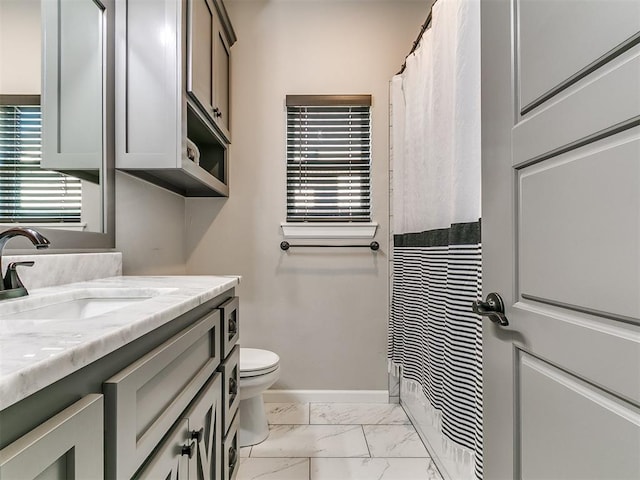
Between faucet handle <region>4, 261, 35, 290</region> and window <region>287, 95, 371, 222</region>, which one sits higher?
window <region>287, 95, 371, 222</region>

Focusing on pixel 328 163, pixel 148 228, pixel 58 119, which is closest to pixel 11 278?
pixel 58 119

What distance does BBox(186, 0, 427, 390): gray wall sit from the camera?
2266mm

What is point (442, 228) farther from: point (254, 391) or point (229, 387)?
point (254, 391)

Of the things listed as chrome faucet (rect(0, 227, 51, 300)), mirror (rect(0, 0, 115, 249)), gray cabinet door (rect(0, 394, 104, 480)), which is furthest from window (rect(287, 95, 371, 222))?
gray cabinet door (rect(0, 394, 104, 480))

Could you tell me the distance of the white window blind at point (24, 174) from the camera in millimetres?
956

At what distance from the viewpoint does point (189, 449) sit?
81cm

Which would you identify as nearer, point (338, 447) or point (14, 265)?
point (14, 265)

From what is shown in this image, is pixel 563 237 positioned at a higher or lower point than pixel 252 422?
higher

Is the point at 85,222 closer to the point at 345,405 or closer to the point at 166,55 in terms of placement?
the point at 166,55

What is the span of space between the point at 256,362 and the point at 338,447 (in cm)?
61

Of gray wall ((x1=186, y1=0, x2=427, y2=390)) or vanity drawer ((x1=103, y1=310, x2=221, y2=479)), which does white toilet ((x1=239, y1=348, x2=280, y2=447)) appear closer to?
gray wall ((x1=186, y1=0, x2=427, y2=390))

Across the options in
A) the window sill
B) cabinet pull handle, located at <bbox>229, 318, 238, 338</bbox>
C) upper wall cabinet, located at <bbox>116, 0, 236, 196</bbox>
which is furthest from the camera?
the window sill

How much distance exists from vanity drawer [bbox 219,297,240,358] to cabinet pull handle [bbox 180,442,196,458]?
1.22ft

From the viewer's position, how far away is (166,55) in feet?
4.70
